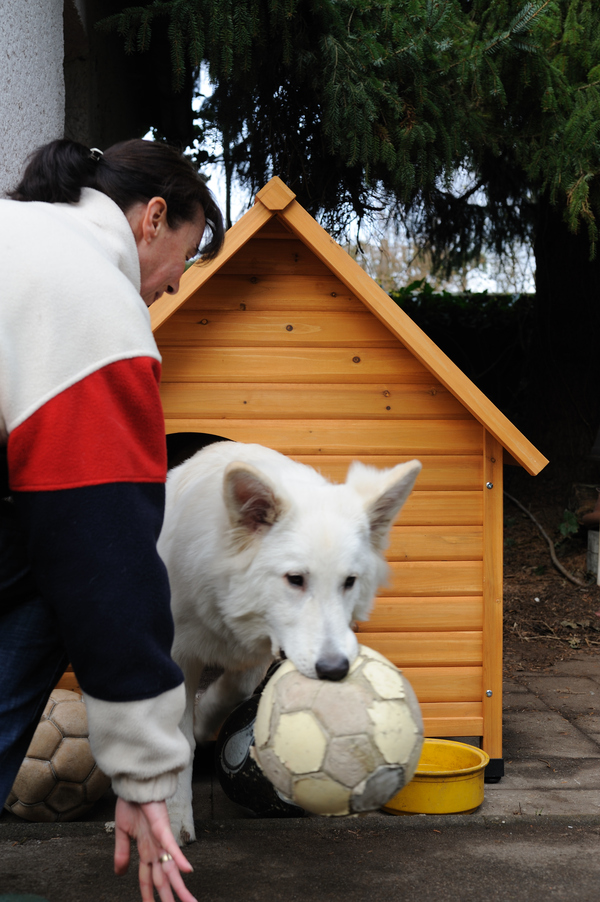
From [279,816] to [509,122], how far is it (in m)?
4.32

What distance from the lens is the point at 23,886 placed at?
2250 mm

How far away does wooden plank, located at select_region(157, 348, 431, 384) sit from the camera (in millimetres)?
3285

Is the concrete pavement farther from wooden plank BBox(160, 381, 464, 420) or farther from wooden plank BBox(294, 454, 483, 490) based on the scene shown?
wooden plank BBox(160, 381, 464, 420)

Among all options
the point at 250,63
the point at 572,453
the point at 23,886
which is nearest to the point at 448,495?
the point at 23,886

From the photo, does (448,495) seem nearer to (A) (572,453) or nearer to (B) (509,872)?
(B) (509,872)

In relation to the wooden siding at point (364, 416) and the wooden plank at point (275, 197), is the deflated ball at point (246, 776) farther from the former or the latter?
the wooden plank at point (275, 197)

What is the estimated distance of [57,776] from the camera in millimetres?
2711

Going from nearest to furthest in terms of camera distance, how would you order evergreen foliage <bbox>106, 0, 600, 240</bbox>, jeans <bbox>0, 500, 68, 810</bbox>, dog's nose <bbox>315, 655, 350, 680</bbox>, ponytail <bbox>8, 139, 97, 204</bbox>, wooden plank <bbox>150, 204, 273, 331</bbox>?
jeans <bbox>0, 500, 68, 810</bbox> → ponytail <bbox>8, 139, 97, 204</bbox> → dog's nose <bbox>315, 655, 350, 680</bbox> → wooden plank <bbox>150, 204, 273, 331</bbox> → evergreen foliage <bbox>106, 0, 600, 240</bbox>

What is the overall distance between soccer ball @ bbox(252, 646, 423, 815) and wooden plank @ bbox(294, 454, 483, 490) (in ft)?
4.86

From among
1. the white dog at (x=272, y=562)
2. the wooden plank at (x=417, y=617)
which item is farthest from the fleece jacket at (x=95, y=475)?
the wooden plank at (x=417, y=617)

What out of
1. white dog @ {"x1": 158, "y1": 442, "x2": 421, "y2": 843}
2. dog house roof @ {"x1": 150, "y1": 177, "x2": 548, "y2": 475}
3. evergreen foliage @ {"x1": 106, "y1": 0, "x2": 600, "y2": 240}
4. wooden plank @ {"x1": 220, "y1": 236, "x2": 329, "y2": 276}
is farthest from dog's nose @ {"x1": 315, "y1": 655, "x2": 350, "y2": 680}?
evergreen foliage @ {"x1": 106, "y1": 0, "x2": 600, "y2": 240}

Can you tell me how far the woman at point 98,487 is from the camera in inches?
47.4

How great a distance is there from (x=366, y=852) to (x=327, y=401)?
1806mm

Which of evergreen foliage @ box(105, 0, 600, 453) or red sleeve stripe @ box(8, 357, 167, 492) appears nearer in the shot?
red sleeve stripe @ box(8, 357, 167, 492)
